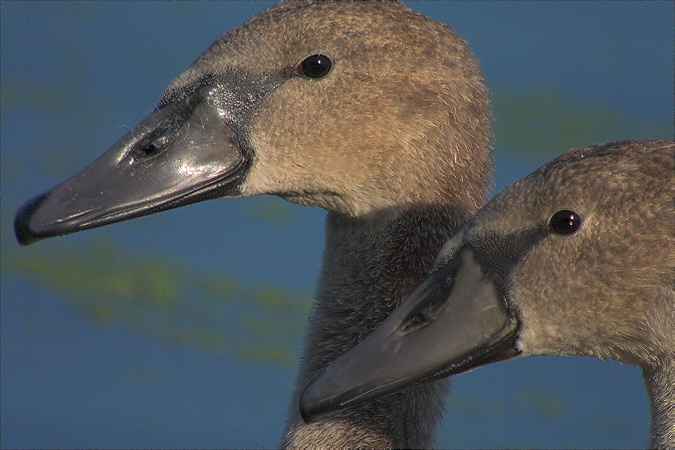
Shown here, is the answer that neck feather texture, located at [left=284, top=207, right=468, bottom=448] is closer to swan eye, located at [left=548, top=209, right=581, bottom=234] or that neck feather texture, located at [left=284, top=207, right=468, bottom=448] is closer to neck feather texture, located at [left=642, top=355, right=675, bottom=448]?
swan eye, located at [left=548, top=209, right=581, bottom=234]

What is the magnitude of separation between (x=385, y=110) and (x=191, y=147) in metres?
0.90

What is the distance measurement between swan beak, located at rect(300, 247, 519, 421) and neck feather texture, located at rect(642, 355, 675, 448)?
20.9 inches

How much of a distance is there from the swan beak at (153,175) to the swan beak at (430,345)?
3.93 feet

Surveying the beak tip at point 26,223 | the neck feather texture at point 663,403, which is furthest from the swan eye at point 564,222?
the beak tip at point 26,223

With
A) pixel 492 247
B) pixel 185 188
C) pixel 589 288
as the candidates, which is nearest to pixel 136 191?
pixel 185 188

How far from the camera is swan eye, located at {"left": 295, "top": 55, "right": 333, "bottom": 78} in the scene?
5008 millimetres

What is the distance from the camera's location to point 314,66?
5.02 m

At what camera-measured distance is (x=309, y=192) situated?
16.6ft

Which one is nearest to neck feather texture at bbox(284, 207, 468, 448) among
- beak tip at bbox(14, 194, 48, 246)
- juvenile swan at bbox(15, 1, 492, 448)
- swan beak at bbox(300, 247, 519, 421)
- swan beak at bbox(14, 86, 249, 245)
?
juvenile swan at bbox(15, 1, 492, 448)

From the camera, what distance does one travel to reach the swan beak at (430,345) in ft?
13.4

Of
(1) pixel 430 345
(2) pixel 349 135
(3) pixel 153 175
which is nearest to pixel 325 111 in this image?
(2) pixel 349 135

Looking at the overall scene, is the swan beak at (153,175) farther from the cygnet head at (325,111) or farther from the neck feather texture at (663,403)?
the neck feather texture at (663,403)

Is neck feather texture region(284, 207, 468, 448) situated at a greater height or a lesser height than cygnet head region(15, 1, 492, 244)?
lesser

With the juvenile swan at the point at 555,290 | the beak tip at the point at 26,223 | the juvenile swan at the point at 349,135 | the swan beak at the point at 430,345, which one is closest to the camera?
the juvenile swan at the point at 555,290
